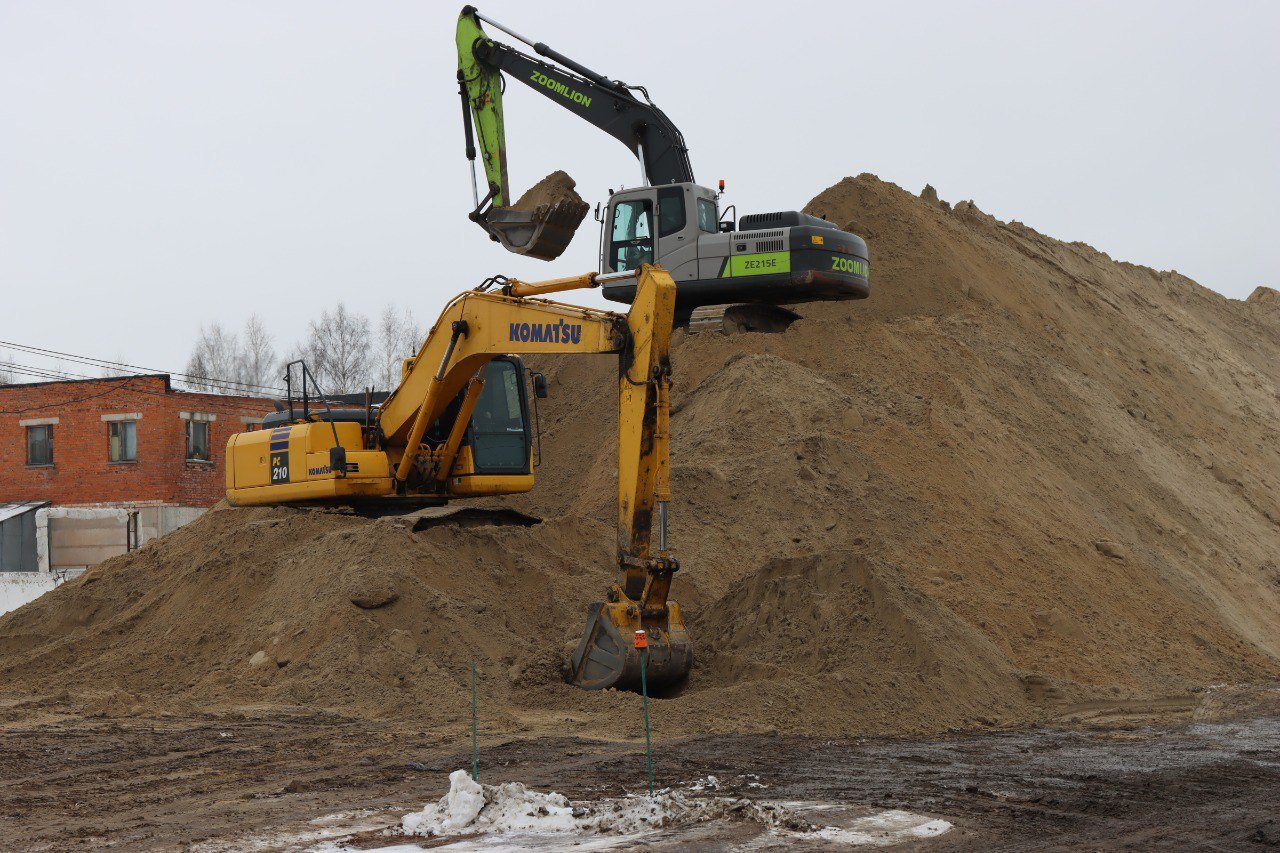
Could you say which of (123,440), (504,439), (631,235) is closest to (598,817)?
(504,439)

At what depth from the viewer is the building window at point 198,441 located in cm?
3612

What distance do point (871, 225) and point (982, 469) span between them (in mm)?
7324

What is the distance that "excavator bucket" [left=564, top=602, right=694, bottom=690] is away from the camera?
1158cm

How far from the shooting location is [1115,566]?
1786 cm

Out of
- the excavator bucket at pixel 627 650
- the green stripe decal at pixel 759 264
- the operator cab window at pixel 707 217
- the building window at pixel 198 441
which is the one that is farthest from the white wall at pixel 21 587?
the excavator bucket at pixel 627 650

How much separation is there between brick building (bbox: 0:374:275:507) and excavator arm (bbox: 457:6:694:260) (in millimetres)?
19464

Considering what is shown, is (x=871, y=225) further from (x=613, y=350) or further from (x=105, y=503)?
(x=105, y=503)

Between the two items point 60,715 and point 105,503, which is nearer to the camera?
point 60,715

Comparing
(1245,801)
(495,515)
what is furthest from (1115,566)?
(1245,801)

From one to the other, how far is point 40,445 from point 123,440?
2.70 meters

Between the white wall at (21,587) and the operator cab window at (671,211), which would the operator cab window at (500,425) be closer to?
the operator cab window at (671,211)

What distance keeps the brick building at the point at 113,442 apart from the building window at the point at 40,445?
3 centimetres

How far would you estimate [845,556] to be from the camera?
44.1ft

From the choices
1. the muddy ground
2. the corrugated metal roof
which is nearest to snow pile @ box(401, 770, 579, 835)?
the muddy ground
